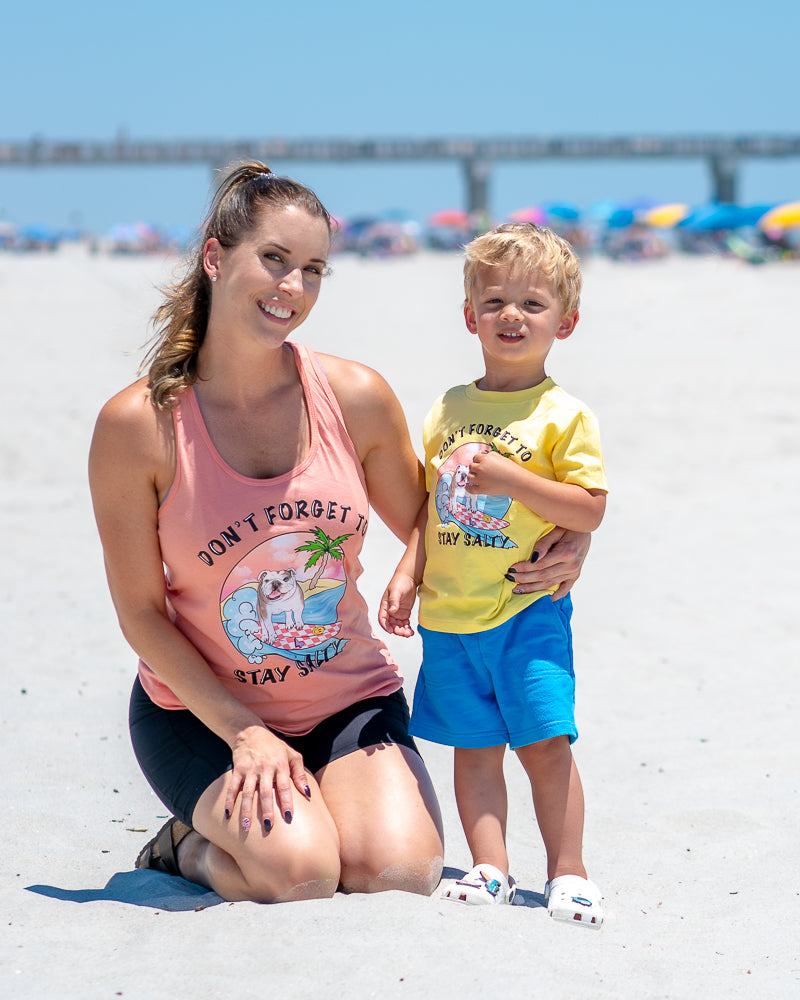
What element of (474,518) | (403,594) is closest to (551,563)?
(474,518)

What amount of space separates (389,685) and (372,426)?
0.69 m

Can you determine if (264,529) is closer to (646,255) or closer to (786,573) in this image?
(786,573)

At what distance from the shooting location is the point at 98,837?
10.2ft

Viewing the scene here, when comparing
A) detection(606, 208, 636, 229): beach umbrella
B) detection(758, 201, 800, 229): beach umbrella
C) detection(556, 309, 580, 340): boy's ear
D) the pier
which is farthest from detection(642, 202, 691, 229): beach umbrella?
detection(556, 309, 580, 340): boy's ear

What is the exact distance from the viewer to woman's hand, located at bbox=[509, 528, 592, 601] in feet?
9.18

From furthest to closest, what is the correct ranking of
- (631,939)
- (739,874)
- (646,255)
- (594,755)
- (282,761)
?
1. (646,255)
2. (594,755)
3. (739,874)
4. (282,761)
5. (631,939)

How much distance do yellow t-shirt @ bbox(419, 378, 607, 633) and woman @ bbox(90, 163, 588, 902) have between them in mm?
91

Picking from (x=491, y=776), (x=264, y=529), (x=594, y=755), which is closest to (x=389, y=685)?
(x=491, y=776)

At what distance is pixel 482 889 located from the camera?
2580mm

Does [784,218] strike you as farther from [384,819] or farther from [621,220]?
[384,819]

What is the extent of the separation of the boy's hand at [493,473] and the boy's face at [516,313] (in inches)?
11.3

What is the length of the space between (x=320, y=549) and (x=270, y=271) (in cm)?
69

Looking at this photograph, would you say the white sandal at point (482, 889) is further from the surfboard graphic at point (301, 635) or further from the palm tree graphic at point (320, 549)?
the palm tree graphic at point (320, 549)

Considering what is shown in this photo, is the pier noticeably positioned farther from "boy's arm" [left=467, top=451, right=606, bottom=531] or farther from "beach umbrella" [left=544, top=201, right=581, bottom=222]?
"boy's arm" [left=467, top=451, right=606, bottom=531]
